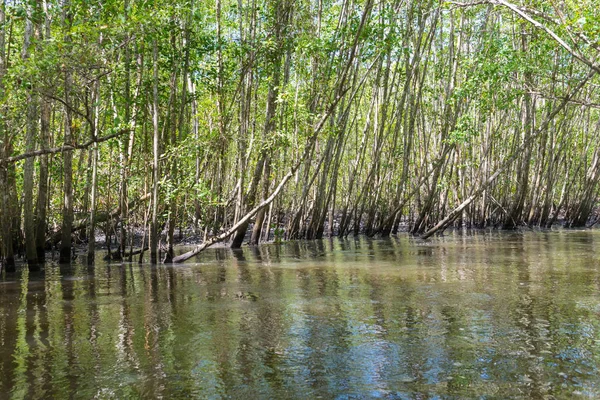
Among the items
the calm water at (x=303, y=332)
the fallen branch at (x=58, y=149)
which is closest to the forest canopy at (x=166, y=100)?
the fallen branch at (x=58, y=149)

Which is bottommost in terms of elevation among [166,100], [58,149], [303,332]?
[303,332]

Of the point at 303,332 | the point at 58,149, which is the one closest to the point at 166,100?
the point at 58,149

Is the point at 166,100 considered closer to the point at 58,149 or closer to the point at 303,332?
the point at 58,149

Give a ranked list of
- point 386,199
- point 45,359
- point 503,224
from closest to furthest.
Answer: point 45,359, point 386,199, point 503,224

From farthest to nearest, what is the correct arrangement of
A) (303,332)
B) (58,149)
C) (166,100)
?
(166,100) < (58,149) < (303,332)

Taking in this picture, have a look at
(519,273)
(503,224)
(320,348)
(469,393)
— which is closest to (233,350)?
(320,348)

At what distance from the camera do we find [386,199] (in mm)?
19156

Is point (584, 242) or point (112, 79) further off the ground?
point (112, 79)

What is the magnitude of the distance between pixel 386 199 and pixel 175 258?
9.05 metres

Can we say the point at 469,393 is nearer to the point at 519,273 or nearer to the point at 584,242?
the point at 519,273

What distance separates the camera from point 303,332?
5.84 metres

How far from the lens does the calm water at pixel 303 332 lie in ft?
14.2

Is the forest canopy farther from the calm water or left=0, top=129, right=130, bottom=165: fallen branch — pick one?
the calm water

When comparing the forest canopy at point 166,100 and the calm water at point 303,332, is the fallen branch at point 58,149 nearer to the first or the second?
the forest canopy at point 166,100
